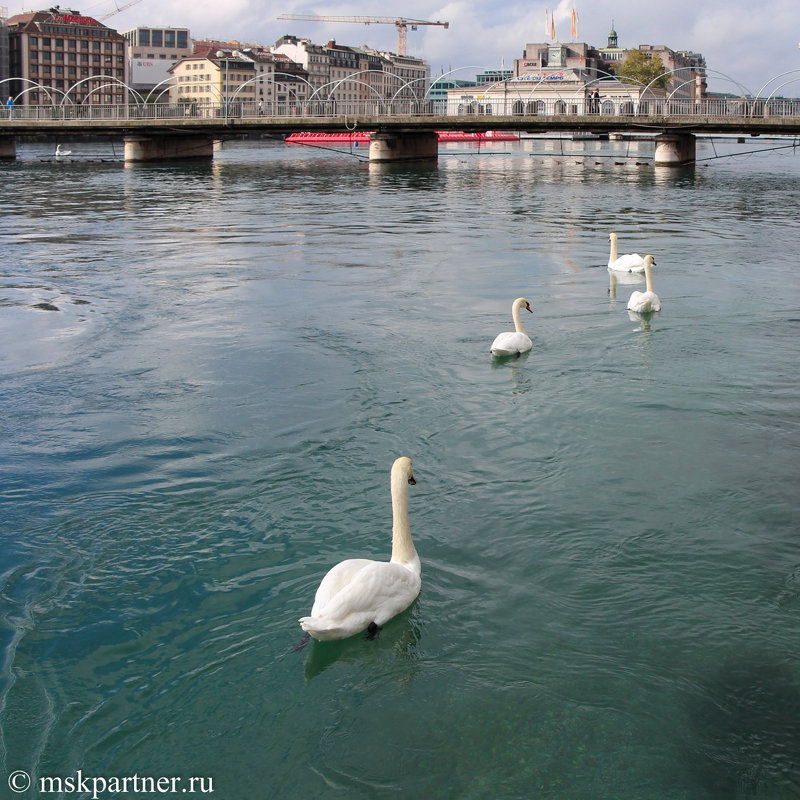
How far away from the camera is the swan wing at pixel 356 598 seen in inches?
217

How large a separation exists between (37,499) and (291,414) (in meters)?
2.77

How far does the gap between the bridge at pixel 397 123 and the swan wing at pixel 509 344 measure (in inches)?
2077

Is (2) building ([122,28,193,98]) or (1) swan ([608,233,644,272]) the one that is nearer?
(1) swan ([608,233,644,272])

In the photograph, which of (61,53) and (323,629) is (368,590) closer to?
(323,629)

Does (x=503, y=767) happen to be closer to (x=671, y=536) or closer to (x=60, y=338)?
(x=671, y=536)

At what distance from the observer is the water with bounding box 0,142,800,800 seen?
5078 millimetres

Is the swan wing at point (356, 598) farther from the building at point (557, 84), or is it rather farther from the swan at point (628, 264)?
the building at point (557, 84)

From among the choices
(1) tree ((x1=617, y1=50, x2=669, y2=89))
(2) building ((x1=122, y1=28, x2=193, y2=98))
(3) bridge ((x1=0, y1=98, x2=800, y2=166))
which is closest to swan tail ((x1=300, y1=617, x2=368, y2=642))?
(3) bridge ((x1=0, y1=98, x2=800, y2=166))

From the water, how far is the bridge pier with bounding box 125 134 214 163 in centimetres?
5747

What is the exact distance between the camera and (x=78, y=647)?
5840mm

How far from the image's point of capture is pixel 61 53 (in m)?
157

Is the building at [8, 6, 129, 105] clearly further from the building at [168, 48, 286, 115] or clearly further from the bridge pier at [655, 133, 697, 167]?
the bridge pier at [655, 133, 697, 167]

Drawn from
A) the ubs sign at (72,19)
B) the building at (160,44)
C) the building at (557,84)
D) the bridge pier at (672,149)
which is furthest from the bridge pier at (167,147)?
the building at (160,44)

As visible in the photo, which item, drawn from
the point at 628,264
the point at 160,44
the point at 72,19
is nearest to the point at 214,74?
the point at 72,19
